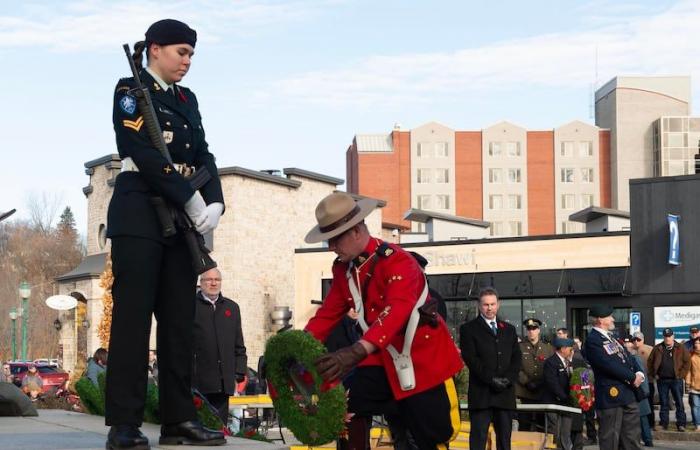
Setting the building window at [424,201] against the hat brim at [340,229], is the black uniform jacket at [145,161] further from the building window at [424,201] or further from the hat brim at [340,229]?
the building window at [424,201]

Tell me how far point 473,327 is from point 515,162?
106786 millimetres

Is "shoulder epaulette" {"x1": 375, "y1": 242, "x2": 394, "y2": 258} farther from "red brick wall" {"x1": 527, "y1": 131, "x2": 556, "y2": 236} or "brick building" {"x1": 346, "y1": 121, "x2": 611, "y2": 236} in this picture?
"red brick wall" {"x1": 527, "y1": 131, "x2": 556, "y2": 236}

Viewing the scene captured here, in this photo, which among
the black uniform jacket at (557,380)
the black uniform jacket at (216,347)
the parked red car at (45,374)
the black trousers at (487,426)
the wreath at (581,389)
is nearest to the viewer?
the black uniform jacket at (216,347)

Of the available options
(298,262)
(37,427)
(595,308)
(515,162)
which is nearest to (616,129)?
(515,162)

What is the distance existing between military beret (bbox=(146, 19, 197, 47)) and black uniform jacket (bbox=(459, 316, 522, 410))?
6777 millimetres

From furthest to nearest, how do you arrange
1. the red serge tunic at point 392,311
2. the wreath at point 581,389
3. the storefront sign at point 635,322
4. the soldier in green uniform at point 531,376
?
the storefront sign at point 635,322 → the soldier in green uniform at point 531,376 → the wreath at point 581,389 → the red serge tunic at point 392,311

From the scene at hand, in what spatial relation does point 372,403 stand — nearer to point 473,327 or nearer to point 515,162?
point 473,327

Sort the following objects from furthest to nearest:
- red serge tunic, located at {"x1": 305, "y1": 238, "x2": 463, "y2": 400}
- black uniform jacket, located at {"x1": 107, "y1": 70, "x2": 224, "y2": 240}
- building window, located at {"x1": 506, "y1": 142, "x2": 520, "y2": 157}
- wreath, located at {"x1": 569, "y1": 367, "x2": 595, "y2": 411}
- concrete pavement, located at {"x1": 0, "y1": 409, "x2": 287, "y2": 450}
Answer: building window, located at {"x1": 506, "y1": 142, "x2": 520, "y2": 157} < wreath, located at {"x1": 569, "y1": 367, "x2": 595, "y2": 411} < red serge tunic, located at {"x1": 305, "y1": 238, "x2": 463, "y2": 400} < concrete pavement, located at {"x1": 0, "y1": 409, "x2": 287, "y2": 450} < black uniform jacket, located at {"x1": 107, "y1": 70, "x2": 224, "y2": 240}

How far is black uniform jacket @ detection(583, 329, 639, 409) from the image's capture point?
45.1 ft

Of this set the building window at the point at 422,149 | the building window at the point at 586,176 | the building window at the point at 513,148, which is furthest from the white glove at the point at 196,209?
the building window at the point at 586,176

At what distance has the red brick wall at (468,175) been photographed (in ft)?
388

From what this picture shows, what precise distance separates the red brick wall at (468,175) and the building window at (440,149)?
44.8 inches

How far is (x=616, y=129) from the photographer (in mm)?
117812

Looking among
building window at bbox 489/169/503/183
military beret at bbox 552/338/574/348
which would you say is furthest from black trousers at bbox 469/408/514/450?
building window at bbox 489/169/503/183
